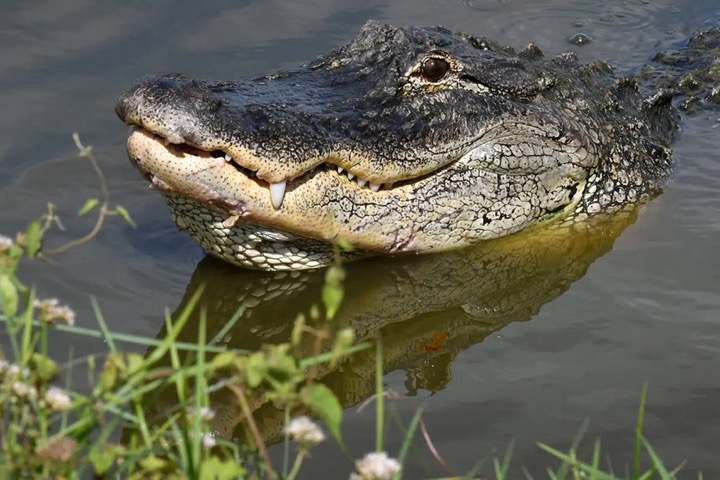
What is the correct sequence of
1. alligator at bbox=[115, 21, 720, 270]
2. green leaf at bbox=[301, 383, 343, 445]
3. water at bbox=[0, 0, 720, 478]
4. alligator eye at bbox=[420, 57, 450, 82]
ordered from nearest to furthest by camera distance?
green leaf at bbox=[301, 383, 343, 445] → water at bbox=[0, 0, 720, 478] → alligator at bbox=[115, 21, 720, 270] → alligator eye at bbox=[420, 57, 450, 82]

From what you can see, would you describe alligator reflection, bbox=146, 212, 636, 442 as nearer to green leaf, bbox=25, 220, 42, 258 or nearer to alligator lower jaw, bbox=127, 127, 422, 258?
alligator lower jaw, bbox=127, 127, 422, 258

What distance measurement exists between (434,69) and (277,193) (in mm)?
1201

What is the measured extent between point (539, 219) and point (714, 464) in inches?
74.9

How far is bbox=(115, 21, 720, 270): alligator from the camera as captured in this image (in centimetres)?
411

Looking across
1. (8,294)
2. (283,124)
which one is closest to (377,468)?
(8,294)

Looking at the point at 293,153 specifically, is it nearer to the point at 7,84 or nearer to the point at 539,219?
the point at 539,219

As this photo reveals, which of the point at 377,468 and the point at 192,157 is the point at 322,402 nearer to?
the point at 377,468

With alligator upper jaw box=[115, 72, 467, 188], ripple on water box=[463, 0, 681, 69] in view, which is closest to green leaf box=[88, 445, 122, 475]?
alligator upper jaw box=[115, 72, 467, 188]

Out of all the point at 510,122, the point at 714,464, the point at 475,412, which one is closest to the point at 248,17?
the point at 510,122

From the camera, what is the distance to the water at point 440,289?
3975 millimetres

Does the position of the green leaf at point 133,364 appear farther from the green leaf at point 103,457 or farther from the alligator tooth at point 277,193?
the alligator tooth at point 277,193

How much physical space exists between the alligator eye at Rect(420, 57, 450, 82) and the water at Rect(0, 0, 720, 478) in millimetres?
857

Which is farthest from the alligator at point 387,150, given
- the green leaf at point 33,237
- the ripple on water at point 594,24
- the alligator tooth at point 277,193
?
the ripple on water at point 594,24

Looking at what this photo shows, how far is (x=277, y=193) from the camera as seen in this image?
425 cm
